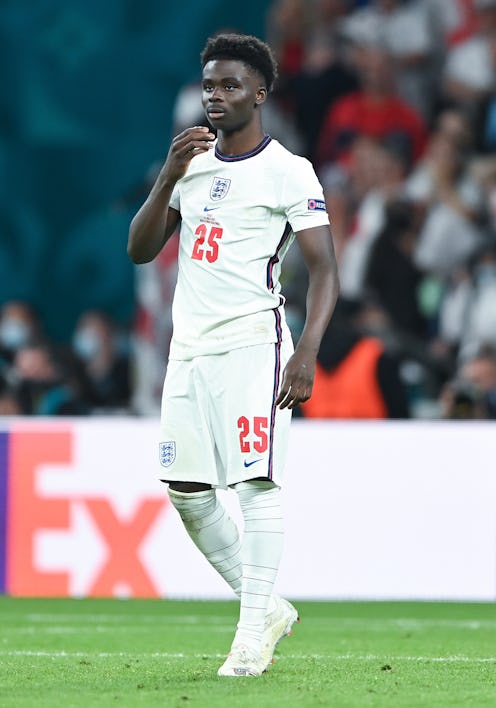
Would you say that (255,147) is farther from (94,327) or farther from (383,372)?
(94,327)

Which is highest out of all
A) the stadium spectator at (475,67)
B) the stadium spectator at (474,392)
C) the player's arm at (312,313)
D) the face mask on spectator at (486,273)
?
the stadium spectator at (475,67)

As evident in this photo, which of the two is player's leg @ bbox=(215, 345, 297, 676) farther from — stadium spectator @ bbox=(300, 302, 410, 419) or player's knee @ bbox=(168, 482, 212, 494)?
stadium spectator @ bbox=(300, 302, 410, 419)

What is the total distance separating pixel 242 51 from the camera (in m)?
5.78

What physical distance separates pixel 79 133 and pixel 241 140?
9545mm

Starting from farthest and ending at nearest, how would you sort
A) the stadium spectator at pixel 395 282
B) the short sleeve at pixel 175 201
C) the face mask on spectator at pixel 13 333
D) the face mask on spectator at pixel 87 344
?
1. the face mask on spectator at pixel 87 344
2. the face mask on spectator at pixel 13 333
3. the stadium spectator at pixel 395 282
4. the short sleeve at pixel 175 201

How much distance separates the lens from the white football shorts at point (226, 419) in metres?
5.68

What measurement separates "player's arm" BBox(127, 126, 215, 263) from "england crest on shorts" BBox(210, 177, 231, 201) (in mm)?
131

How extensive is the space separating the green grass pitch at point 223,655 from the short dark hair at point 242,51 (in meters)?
2.13

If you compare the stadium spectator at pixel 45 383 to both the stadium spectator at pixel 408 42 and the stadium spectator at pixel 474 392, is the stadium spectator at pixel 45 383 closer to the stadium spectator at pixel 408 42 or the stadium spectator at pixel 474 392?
the stadium spectator at pixel 474 392

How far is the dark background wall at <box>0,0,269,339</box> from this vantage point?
15.1 m

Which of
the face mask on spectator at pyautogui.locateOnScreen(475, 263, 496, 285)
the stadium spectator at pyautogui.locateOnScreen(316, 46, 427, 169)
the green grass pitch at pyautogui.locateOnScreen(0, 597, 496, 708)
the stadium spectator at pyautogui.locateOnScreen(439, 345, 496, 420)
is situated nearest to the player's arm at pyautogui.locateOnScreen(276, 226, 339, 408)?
the green grass pitch at pyautogui.locateOnScreen(0, 597, 496, 708)

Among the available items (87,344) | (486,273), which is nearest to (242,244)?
(486,273)

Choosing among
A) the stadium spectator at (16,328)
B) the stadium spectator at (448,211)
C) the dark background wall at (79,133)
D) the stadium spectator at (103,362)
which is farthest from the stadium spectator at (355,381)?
the dark background wall at (79,133)

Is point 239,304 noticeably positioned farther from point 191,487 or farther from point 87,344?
point 87,344
